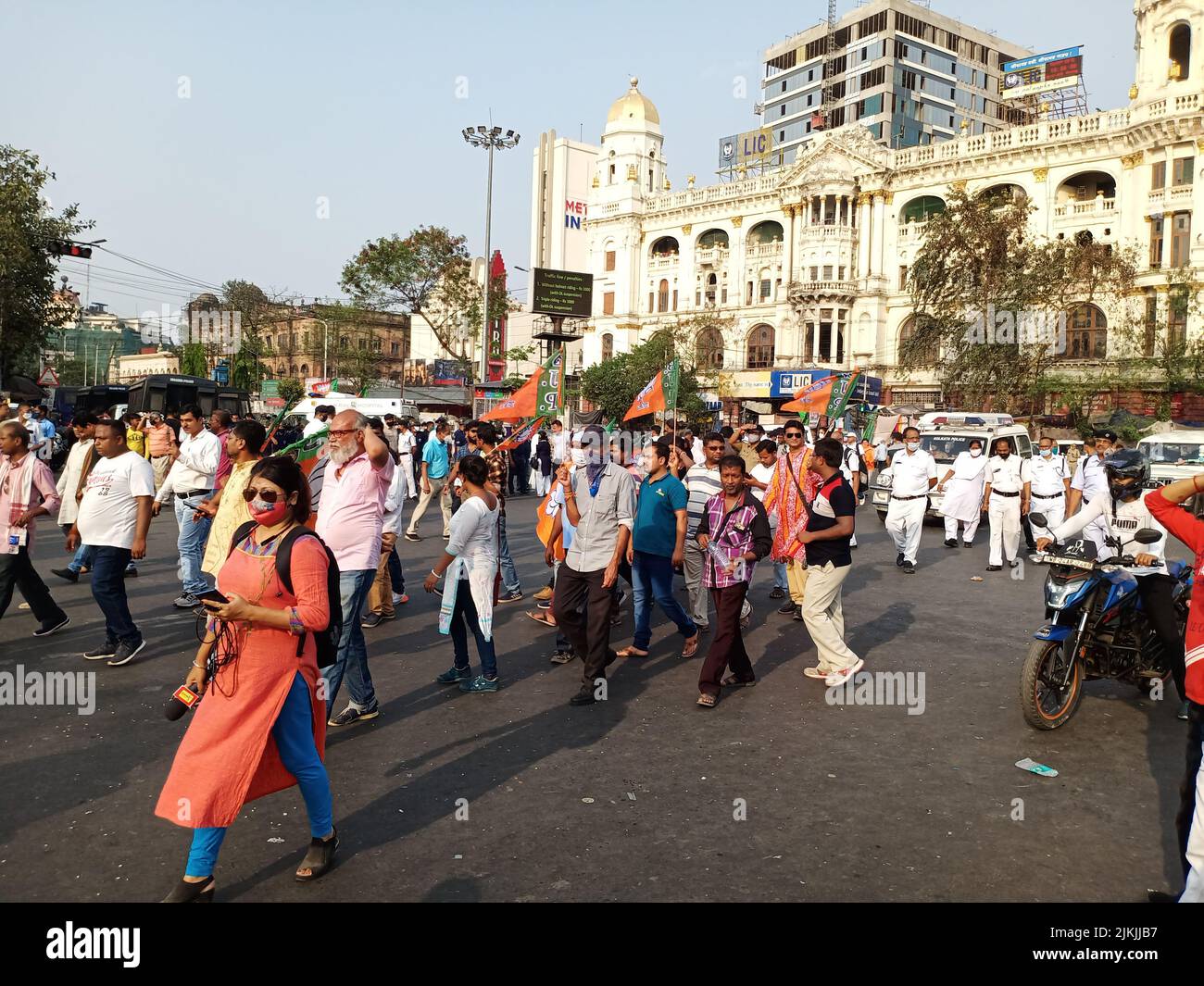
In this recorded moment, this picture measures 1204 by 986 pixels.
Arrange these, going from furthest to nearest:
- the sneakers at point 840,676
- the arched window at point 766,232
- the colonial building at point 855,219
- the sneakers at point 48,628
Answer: the arched window at point 766,232 → the colonial building at point 855,219 → the sneakers at point 48,628 → the sneakers at point 840,676

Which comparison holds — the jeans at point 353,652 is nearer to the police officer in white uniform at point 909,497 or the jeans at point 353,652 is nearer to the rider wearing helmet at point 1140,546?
the rider wearing helmet at point 1140,546

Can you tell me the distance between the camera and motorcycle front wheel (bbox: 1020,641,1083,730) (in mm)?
5688

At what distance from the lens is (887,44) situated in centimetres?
7031

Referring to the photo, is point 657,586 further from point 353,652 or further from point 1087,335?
point 1087,335

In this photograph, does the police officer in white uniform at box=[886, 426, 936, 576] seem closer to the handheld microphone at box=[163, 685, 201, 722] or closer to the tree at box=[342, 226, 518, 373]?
the handheld microphone at box=[163, 685, 201, 722]

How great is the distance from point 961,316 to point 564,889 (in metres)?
34.0

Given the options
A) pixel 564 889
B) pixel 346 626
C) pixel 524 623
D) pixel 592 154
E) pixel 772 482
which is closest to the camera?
pixel 564 889

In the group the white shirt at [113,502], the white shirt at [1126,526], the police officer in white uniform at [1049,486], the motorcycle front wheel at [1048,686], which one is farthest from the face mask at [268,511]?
the police officer in white uniform at [1049,486]

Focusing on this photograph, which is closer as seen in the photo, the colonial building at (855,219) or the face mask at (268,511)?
the face mask at (268,511)

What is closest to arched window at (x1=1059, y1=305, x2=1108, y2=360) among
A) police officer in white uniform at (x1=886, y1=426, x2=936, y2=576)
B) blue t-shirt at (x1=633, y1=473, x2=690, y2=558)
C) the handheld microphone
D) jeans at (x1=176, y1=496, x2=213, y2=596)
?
police officer in white uniform at (x1=886, y1=426, x2=936, y2=576)

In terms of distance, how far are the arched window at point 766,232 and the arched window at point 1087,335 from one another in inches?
783

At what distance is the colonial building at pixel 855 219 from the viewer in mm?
42031
